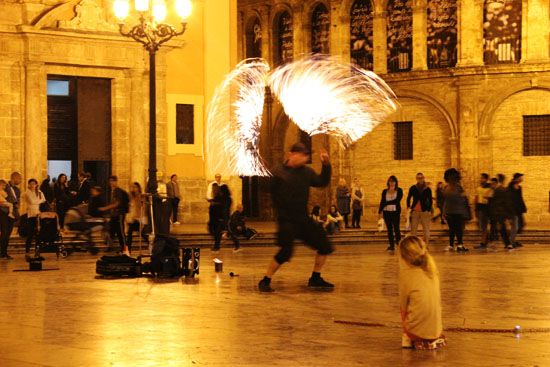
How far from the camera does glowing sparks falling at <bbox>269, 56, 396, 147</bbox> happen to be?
→ 41.2 metres

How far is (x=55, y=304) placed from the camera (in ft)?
43.5

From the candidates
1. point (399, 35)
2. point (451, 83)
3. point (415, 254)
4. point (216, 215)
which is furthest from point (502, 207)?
point (399, 35)

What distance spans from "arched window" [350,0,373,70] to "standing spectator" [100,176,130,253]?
23.5 m

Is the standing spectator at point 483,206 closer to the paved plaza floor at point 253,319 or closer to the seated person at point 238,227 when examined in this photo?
the seated person at point 238,227

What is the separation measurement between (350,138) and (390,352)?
37.2 meters

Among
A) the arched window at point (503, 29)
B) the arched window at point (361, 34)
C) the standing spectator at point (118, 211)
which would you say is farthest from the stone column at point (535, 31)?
the standing spectator at point (118, 211)

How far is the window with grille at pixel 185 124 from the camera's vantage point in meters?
33.3

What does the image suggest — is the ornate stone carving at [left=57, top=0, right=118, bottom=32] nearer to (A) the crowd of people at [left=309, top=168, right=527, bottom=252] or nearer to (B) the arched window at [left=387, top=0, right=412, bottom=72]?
(A) the crowd of people at [left=309, top=168, right=527, bottom=252]

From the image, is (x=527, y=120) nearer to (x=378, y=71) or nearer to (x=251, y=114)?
(x=378, y=71)

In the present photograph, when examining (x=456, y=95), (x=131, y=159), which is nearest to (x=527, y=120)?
(x=456, y=95)

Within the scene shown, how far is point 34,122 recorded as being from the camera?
30.4 m

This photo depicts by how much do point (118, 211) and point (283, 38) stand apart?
86.8ft

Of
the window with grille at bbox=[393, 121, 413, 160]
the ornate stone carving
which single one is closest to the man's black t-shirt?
the ornate stone carving

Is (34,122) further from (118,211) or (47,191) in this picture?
(118,211)
